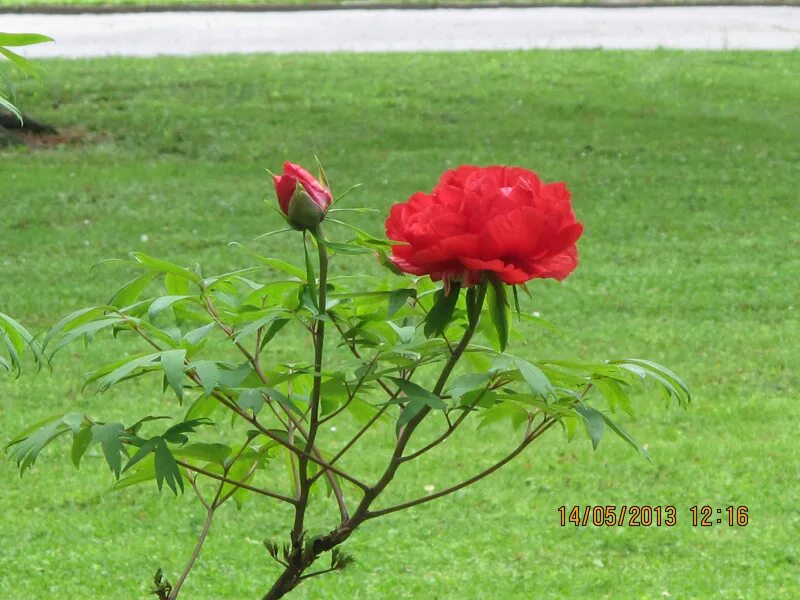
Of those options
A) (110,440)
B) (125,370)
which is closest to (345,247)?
(125,370)

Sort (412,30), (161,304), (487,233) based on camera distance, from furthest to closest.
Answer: (412,30)
(161,304)
(487,233)

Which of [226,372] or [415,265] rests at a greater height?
[415,265]

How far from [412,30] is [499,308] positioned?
16.5 metres

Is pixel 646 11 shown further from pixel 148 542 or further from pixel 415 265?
pixel 415 265

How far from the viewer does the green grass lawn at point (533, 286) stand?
4.54m

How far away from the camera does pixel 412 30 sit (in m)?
17.6

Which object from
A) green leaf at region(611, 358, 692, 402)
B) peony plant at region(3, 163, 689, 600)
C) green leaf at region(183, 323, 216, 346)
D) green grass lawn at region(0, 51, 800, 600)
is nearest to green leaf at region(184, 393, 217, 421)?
peony plant at region(3, 163, 689, 600)

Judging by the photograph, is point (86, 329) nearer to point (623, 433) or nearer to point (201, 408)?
point (201, 408)

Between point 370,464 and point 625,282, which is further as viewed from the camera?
point 625,282

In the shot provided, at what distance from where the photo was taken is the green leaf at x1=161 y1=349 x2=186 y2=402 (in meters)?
1.45

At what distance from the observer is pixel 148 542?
185 inches

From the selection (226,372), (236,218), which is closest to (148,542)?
(226,372)

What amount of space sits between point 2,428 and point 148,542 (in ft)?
4.82

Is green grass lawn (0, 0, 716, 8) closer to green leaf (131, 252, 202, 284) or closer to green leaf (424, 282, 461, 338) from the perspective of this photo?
green leaf (131, 252, 202, 284)
